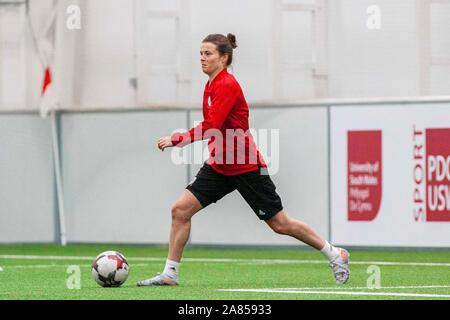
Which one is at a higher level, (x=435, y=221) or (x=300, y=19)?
(x=300, y=19)

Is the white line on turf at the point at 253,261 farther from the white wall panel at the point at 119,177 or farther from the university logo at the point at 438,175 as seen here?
the white wall panel at the point at 119,177

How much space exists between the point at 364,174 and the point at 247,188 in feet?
22.2

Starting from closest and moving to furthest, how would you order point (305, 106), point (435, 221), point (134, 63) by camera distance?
1. point (435, 221)
2. point (305, 106)
3. point (134, 63)

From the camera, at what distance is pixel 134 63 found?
845 inches

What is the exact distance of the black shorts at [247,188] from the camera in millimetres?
12359

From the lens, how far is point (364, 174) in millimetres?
18953

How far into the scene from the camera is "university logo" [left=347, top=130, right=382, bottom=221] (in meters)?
18.8

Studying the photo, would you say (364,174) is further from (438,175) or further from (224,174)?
(224,174)

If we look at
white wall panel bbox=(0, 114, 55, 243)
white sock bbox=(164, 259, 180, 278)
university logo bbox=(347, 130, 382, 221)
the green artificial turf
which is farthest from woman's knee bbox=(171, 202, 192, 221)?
white wall panel bbox=(0, 114, 55, 243)

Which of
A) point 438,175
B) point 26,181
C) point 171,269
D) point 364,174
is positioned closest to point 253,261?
point 364,174

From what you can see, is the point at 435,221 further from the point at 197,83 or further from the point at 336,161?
the point at 197,83
